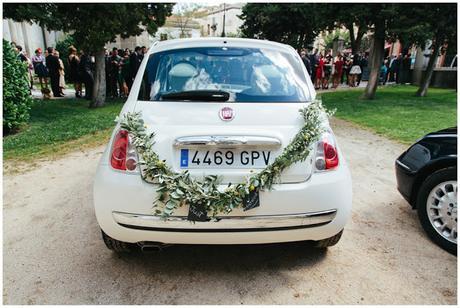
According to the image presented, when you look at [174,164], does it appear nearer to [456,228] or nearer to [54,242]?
[54,242]

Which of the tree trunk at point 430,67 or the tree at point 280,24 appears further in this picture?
the tree at point 280,24

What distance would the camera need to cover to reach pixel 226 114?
2490mm

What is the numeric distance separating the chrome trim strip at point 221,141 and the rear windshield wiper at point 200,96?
45 cm

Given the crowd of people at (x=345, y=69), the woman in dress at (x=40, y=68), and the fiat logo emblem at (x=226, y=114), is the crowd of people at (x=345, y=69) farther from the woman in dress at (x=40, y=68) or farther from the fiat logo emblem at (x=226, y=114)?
the fiat logo emblem at (x=226, y=114)

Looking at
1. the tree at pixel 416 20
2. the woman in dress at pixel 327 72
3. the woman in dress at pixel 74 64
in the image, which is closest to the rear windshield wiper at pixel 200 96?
the tree at pixel 416 20

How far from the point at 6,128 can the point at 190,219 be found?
23.1 ft

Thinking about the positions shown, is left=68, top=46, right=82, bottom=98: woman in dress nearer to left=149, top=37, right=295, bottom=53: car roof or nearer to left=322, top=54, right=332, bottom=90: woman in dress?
left=149, top=37, right=295, bottom=53: car roof

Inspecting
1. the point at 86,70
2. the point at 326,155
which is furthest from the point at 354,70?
the point at 326,155

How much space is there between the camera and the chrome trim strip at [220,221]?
7.48 ft

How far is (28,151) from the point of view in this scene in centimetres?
636

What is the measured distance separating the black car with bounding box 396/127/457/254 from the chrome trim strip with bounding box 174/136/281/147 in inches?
68.2

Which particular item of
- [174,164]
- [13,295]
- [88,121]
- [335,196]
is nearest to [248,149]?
[174,164]

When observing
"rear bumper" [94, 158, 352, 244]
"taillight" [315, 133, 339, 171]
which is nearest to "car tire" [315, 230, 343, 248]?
"rear bumper" [94, 158, 352, 244]

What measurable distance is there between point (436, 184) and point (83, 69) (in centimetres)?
1378
